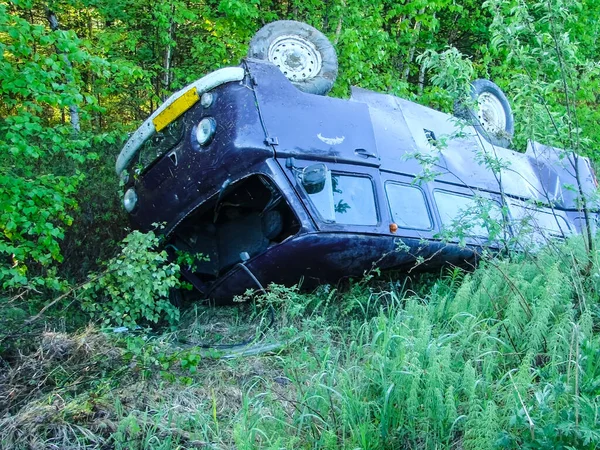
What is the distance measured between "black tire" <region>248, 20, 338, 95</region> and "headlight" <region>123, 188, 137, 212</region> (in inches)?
68.3

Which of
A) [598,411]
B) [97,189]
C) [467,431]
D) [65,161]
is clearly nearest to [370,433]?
[467,431]

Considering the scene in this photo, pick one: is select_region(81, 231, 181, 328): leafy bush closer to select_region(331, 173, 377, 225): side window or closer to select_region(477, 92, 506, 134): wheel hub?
select_region(331, 173, 377, 225): side window

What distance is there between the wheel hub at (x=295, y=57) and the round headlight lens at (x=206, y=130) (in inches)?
51.1

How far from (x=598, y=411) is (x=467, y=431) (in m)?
0.58

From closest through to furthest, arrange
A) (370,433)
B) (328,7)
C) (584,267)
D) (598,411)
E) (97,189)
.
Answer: (598,411) < (370,433) < (584,267) < (97,189) < (328,7)

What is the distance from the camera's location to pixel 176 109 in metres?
5.14

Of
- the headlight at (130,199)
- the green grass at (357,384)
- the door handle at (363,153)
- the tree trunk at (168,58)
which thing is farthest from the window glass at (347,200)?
the tree trunk at (168,58)

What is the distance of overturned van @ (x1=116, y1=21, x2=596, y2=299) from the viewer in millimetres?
4637

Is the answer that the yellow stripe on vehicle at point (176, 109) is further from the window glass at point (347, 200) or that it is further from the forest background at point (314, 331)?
the window glass at point (347, 200)

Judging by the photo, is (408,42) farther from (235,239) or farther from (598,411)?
(598,411)

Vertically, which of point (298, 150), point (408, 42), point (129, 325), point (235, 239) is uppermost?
point (408, 42)

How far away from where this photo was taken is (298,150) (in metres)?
4.75

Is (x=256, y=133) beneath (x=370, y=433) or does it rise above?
above

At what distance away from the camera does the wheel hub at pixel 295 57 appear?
584 cm
